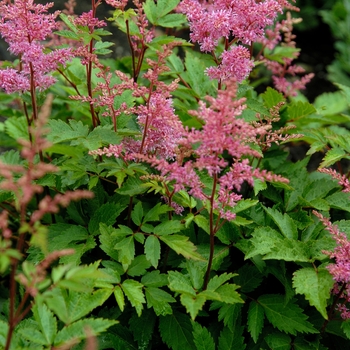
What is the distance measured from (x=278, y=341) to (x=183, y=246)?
666 millimetres

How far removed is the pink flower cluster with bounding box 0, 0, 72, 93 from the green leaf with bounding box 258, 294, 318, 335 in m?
1.42

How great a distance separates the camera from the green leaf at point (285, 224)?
221 cm

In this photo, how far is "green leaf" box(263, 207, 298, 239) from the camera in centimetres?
221

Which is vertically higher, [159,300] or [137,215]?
[137,215]

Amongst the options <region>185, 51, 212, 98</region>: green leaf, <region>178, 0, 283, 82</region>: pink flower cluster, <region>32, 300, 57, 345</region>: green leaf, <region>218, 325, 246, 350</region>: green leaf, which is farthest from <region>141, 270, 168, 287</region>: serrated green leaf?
<region>185, 51, 212, 98</region>: green leaf

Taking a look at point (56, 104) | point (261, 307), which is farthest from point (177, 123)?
point (56, 104)

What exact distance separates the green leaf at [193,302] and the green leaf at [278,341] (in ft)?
1.69

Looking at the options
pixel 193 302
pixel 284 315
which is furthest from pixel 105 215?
pixel 284 315

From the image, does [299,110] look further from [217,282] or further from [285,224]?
[217,282]

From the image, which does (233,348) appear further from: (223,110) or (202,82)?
(202,82)

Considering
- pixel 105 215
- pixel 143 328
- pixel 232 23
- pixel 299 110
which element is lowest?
pixel 143 328

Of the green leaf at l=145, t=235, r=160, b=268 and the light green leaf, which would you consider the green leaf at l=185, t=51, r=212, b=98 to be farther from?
the light green leaf

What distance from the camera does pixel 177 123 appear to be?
1.79 m

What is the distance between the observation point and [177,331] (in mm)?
2195
